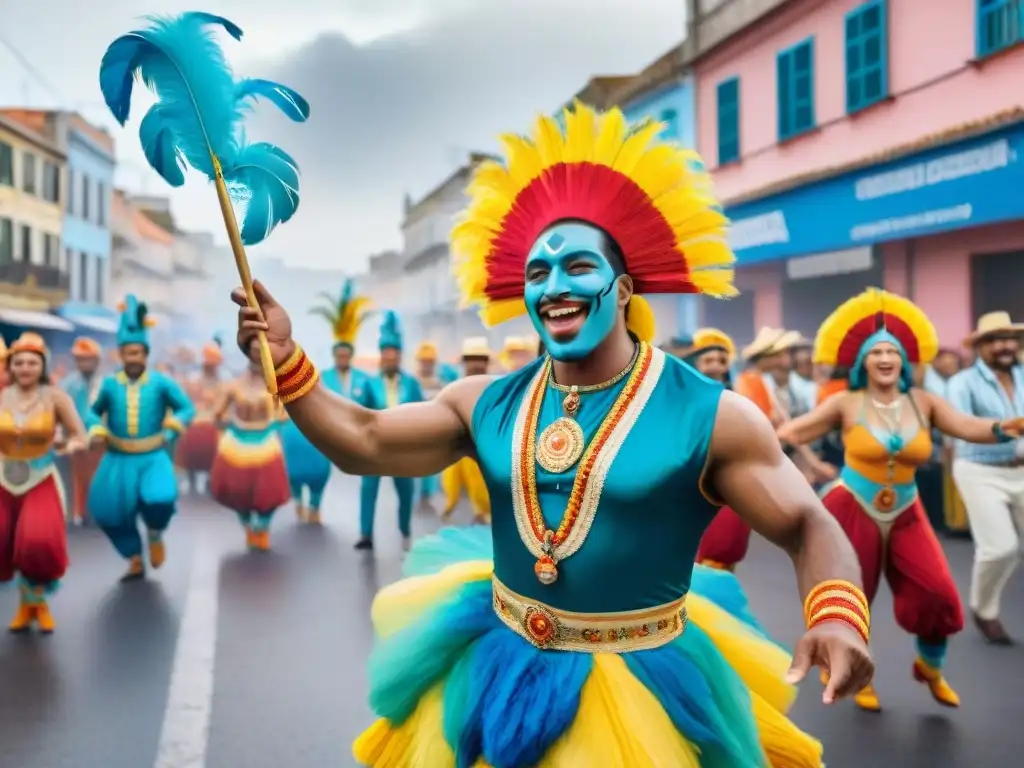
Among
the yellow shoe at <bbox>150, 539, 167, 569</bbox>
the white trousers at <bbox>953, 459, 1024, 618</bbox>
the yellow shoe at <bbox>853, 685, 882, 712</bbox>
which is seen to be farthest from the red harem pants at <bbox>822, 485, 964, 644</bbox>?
the yellow shoe at <bbox>150, 539, 167, 569</bbox>

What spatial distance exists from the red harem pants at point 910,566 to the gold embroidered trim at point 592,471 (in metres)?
2.98

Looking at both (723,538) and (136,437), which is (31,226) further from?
(723,538)


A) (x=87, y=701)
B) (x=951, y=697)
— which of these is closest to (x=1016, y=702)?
(x=951, y=697)

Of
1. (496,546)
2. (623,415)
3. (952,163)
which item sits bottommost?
(496,546)

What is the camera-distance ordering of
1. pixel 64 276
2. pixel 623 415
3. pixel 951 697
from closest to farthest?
pixel 623 415 → pixel 951 697 → pixel 64 276

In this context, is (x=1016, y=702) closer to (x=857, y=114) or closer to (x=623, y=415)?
(x=623, y=415)

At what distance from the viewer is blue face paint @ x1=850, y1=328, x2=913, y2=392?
5.70 metres

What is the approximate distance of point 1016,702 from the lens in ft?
17.7

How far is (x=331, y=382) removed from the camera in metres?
11.3

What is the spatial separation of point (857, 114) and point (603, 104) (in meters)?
9.48

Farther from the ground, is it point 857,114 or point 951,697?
point 857,114

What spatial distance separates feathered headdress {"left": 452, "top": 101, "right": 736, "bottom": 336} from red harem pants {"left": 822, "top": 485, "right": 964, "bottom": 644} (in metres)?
2.88

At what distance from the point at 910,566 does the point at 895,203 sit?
9912 millimetres

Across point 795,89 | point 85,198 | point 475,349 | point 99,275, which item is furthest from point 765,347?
point 99,275
